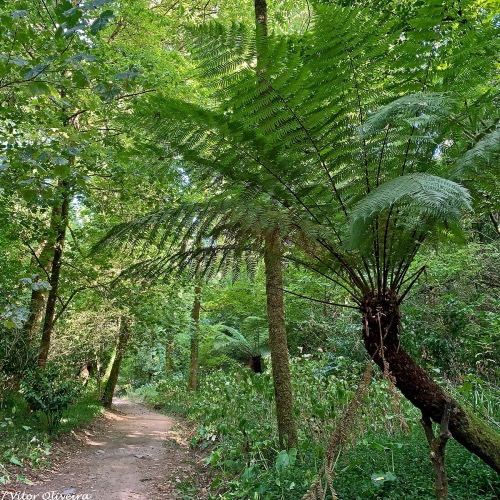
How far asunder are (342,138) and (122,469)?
554 cm

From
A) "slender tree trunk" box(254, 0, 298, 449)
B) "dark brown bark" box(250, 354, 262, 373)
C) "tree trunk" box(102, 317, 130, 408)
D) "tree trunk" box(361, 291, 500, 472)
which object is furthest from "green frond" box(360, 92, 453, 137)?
"tree trunk" box(102, 317, 130, 408)

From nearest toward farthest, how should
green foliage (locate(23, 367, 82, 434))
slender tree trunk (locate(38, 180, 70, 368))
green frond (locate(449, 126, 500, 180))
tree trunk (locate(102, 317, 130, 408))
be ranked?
green frond (locate(449, 126, 500, 180))
green foliage (locate(23, 367, 82, 434))
slender tree trunk (locate(38, 180, 70, 368))
tree trunk (locate(102, 317, 130, 408))

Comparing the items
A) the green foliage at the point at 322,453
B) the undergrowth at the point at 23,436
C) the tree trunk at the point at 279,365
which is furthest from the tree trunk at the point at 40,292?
the tree trunk at the point at 279,365

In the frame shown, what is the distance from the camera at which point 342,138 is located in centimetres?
199

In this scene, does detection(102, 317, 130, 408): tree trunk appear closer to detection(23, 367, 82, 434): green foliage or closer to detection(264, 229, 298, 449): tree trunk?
detection(23, 367, 82, 434): green foliage

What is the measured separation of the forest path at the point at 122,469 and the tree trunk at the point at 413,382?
3.32 meters

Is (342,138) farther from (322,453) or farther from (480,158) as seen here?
(322,453)

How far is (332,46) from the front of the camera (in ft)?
6.47

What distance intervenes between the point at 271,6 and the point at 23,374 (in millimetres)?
7045

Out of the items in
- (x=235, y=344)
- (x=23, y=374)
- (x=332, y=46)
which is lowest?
(x=23, y=374)

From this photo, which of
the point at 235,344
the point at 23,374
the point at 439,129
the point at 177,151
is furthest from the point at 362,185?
the point at 235,344

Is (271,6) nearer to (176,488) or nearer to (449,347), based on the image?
(449,347)

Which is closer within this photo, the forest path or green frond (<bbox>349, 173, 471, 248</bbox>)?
green frond (<bbox>349, 173, 471, 248</bbox>)

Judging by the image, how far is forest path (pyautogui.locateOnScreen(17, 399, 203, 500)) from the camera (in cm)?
448
